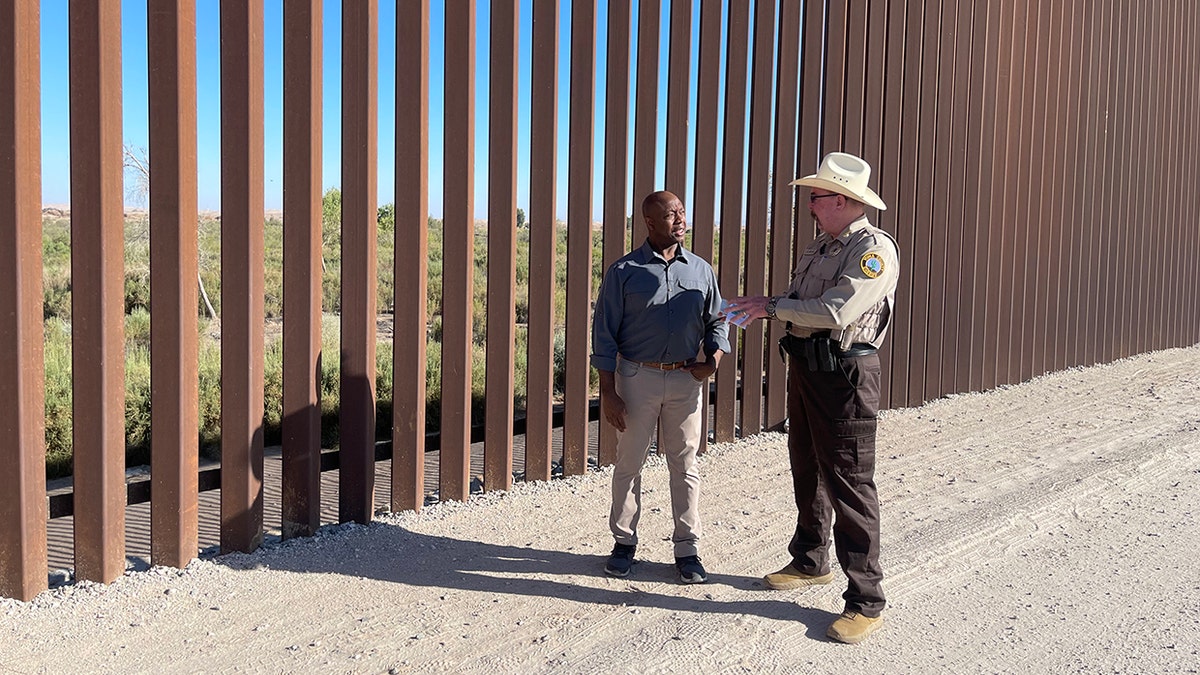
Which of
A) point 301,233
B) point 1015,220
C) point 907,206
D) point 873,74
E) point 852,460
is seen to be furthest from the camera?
point 1015,220

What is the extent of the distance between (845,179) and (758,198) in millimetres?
3121

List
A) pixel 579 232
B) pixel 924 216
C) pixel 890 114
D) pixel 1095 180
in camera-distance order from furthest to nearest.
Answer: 1. pixel 1095 180
2. pixel 924 216
3. pixel 890 114
4. pixel 579 232

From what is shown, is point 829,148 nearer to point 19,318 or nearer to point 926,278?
point 926,278

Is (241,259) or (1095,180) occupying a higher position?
(1095,180)

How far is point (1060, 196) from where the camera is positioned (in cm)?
986

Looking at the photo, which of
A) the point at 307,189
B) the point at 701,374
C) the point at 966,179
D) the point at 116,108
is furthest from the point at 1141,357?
the point at 116,108

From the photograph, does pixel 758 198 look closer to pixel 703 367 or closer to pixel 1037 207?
pixel 703 367

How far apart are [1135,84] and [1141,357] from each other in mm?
3081

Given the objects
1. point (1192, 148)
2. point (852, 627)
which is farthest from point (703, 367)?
point (1192, 148)

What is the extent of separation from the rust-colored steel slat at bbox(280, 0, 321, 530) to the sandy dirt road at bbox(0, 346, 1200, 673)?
52 centimetres

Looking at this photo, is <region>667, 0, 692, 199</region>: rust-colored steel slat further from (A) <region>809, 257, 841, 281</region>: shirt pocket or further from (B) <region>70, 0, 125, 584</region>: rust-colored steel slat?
(B) <region>70, 0, 125, 584</region>: rust-colored steel slat

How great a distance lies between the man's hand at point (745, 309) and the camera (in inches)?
151

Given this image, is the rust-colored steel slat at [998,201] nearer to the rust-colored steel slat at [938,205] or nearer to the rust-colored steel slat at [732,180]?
the rust-colored steel slat at [938,205]

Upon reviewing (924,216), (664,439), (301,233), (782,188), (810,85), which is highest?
(810,85)
